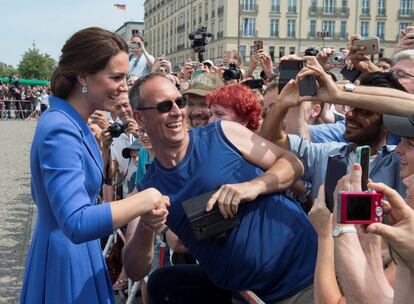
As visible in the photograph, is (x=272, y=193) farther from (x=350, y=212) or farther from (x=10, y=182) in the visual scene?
(x=10, y=182)

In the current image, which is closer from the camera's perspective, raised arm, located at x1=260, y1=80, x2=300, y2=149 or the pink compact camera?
the pink compact camera

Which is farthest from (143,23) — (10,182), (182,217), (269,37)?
(182,217)

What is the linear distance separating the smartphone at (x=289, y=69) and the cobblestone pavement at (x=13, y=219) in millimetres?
3158

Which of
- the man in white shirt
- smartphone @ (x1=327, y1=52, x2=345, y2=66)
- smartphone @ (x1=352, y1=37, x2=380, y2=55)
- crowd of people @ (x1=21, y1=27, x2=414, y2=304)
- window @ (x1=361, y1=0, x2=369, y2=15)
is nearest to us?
crowd of people @ (x1=21, y1=27, x2=414, y2=304)

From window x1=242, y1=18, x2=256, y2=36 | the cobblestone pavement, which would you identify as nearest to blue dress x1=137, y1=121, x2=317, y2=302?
the cobblestone pavement

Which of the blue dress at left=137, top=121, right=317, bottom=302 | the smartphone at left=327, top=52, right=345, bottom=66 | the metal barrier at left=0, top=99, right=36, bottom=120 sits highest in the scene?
the smartphone at left=327, top=52, right=345, bottom=66

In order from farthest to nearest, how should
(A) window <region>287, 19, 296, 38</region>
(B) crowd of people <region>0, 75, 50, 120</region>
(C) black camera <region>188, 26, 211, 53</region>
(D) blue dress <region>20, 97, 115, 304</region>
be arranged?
(A) window <region>287, 19, 296, 38</region>
(B) crowd of people <region>0, 75, 50, 120</region>
(C) black camera <region>188, 26, 211, 53</region>
(D) blue dress <region>20, 97, 115, 304</region>

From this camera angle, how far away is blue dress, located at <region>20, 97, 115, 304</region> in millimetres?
2035

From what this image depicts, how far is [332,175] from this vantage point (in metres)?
1.82

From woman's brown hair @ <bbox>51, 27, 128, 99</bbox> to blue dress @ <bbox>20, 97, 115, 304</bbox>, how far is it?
10 cm

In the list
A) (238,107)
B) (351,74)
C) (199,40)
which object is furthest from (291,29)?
(238,107)

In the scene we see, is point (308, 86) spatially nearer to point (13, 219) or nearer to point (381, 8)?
point (13, 219)

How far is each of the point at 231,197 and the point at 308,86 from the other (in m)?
0.62

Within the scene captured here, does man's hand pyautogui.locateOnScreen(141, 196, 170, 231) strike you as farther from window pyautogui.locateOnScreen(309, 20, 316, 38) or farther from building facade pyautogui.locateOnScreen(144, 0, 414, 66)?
window pyautogui.locateOnScreen(309, 20, 316, 38)
